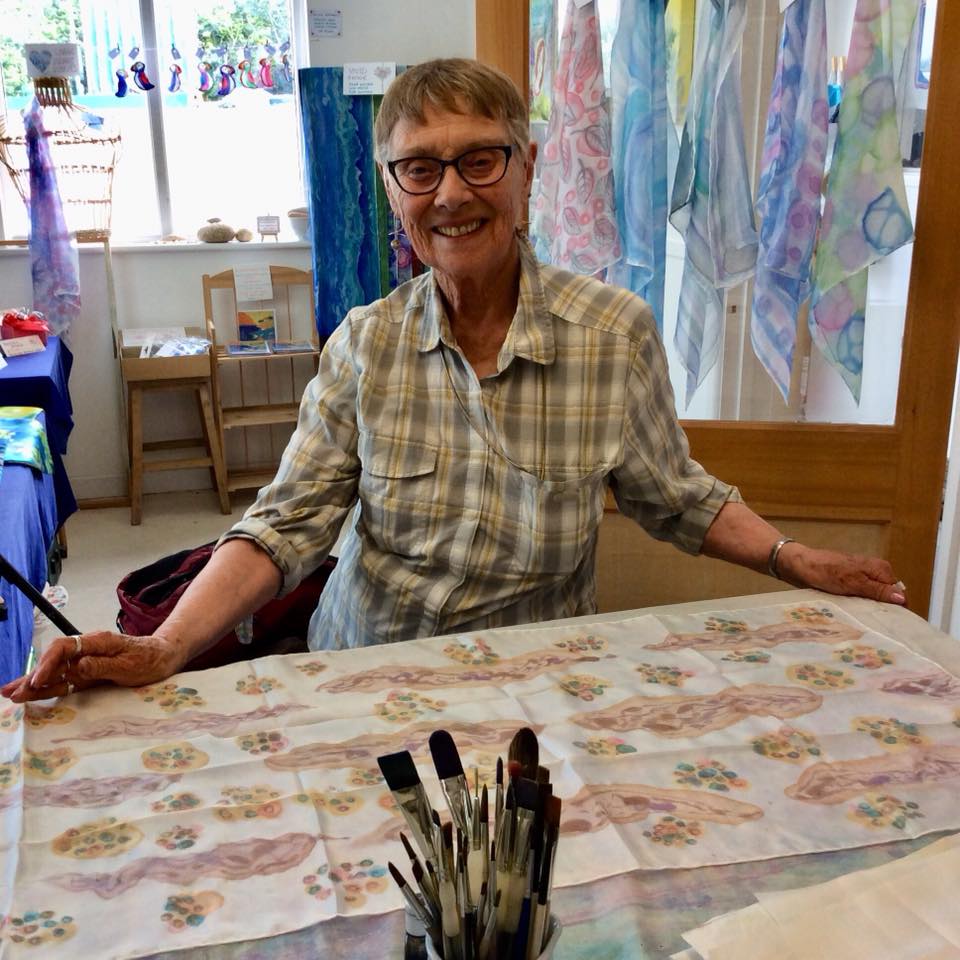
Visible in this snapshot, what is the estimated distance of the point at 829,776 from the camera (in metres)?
0.91

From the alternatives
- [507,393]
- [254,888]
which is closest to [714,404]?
[507,393]

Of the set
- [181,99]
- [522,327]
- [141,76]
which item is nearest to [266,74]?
[181,99]

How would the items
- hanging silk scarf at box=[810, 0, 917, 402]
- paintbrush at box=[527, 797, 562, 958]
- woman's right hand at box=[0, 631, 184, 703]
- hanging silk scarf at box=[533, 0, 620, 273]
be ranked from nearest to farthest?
1. paintbrush at box=[527, 797, 562, 958]
2. woman's right hand at box=[0, 631, 184, 703]
3. hanging silk scarf at box=[810, 0, 917, 402]
4. hanging silk scarf at box=[533, 0, 620, 273]

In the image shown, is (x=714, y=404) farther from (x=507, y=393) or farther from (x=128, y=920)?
(x=128, y=920)

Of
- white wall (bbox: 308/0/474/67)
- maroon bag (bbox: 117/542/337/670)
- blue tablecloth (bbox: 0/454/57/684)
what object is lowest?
blue tablecloth (bbox: 0/454/57/684)

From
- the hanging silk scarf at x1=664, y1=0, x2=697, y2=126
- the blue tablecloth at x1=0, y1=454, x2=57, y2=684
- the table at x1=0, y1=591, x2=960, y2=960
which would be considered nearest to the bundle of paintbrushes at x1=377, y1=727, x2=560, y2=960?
the table at x1=0, y1=591, x2=960, y2=960

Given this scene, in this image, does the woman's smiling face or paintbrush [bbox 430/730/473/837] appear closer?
paintbrush [bbox 430/730/473/837]

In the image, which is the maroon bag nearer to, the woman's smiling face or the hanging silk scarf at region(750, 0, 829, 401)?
the woman's smiling face

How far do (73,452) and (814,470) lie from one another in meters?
3.20

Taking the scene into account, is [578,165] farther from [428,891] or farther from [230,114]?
[230,114]

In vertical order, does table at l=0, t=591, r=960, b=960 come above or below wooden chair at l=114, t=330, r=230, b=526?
above

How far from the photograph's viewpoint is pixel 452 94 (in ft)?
4.21

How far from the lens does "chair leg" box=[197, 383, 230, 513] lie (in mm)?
3986

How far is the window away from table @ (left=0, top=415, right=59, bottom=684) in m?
1.90
